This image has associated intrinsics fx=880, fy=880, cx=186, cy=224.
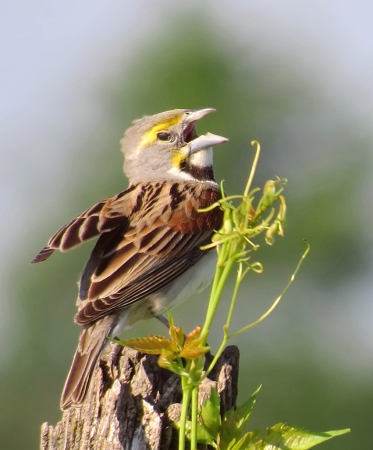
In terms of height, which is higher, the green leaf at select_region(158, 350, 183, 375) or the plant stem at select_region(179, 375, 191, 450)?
the green leaf at select_region(158, 350, 183, 375)

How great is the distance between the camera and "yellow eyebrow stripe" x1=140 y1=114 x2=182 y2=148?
21.5 ft

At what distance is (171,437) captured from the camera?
356cm

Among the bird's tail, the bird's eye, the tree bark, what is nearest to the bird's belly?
the bird's tail

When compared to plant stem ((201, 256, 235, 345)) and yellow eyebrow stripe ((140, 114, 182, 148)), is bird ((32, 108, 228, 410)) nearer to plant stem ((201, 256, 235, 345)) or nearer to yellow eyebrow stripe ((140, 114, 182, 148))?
yellow eyebrow stripe ((140, 114, 182, 148))

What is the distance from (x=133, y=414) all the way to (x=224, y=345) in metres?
1.00

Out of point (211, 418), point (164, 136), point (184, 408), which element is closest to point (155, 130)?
point (164, 136)

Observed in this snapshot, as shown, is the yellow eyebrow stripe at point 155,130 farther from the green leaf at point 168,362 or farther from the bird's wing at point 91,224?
the green leaf at point 168,362

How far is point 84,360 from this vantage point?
471 cm

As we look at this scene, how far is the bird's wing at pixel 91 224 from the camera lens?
5148mm

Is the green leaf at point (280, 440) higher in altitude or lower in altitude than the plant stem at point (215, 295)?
lower

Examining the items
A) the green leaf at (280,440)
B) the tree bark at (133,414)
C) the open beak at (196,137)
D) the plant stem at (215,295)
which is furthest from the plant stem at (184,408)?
the open beak at (196,137)

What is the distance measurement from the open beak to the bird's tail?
5.22 ft

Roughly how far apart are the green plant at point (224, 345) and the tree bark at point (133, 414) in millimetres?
399

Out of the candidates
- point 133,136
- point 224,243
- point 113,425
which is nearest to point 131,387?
point 113,425
